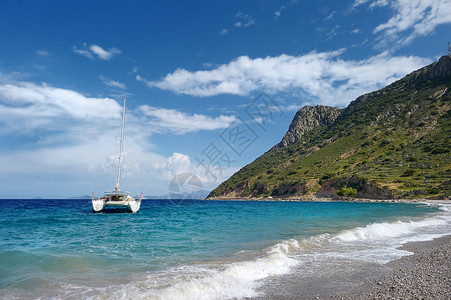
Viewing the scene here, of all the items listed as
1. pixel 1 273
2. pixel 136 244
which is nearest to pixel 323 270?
pixel 136 244

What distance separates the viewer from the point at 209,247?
14.2 meters

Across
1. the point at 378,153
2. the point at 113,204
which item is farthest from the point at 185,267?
the point at 378,153

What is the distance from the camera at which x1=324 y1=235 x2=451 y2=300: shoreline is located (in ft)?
22.5

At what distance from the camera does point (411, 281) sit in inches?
310

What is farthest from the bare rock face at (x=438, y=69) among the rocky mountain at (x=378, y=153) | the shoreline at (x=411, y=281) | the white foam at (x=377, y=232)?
the shoreline at (x=411, y=281)

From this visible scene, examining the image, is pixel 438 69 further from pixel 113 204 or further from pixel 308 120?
pixel 113 204

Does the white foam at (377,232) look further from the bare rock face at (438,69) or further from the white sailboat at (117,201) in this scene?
the bare rock face at (438,69)

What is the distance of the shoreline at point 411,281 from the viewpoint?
6867 millimetres

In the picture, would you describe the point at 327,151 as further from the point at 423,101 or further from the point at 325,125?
the point at 325,125

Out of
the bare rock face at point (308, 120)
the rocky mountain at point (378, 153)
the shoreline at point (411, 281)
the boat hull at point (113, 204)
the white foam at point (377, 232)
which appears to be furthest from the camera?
the bare rock face at point (308, 120)

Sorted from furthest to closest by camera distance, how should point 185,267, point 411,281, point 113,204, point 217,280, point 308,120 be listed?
1. point 308,120
2. point 113,204
3. point 185,267
4. point 217,280
5. point 411,281

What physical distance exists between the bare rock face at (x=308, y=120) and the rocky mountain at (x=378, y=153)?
27.2ft

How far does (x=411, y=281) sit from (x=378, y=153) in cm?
9755

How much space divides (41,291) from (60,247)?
7.27 metres
